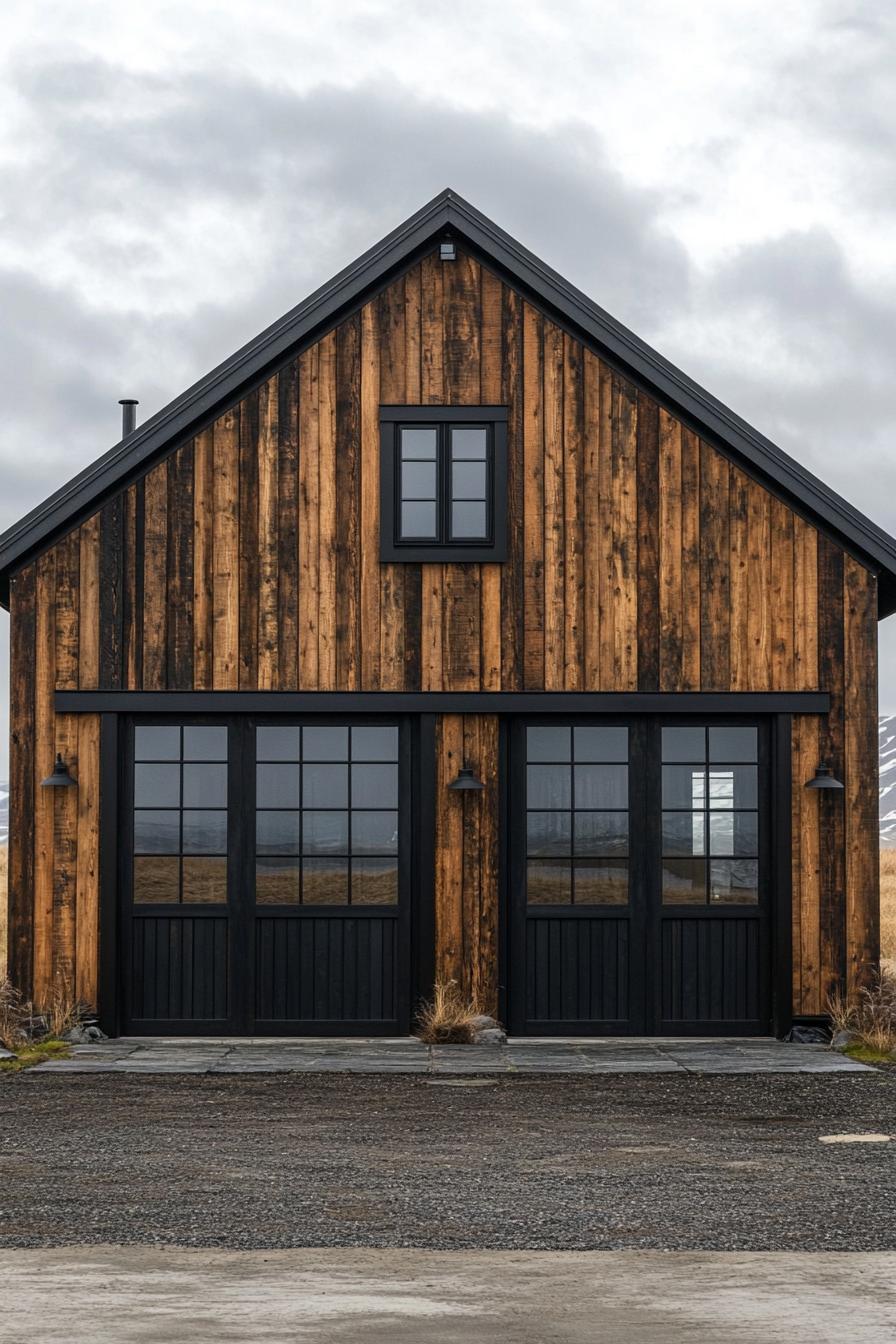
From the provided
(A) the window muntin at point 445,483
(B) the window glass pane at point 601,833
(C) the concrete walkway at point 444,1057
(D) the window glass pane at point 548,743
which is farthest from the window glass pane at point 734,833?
(A) the window muntin at point 445,483

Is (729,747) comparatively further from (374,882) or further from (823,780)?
(374,882)

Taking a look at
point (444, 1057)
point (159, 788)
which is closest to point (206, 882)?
point (159, 788)

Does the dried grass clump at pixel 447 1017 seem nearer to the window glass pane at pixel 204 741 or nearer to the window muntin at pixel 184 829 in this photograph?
the window muntin at pixel 184 829

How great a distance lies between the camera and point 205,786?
46.0 feet

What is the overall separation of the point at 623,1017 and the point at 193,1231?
761cm

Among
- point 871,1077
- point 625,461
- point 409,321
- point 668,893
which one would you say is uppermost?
point 409,321

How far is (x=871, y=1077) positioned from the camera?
11.8 m

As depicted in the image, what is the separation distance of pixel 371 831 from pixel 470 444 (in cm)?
342

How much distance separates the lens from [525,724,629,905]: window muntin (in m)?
14.0

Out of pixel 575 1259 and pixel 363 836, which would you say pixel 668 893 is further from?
pixel 575 1259

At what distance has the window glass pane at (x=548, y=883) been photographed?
14008mm

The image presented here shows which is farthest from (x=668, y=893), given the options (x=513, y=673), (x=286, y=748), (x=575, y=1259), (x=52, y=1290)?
(x=52, y=1290)

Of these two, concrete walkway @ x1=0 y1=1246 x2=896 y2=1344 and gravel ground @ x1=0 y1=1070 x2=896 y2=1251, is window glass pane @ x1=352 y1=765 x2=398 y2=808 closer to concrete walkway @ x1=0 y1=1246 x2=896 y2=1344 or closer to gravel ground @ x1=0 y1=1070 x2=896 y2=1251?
gravel ground @ x1=0 y1=1070 x2=896 y2=1251

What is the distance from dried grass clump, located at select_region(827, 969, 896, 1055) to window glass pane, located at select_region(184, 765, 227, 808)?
Answer: 541 centimetres
